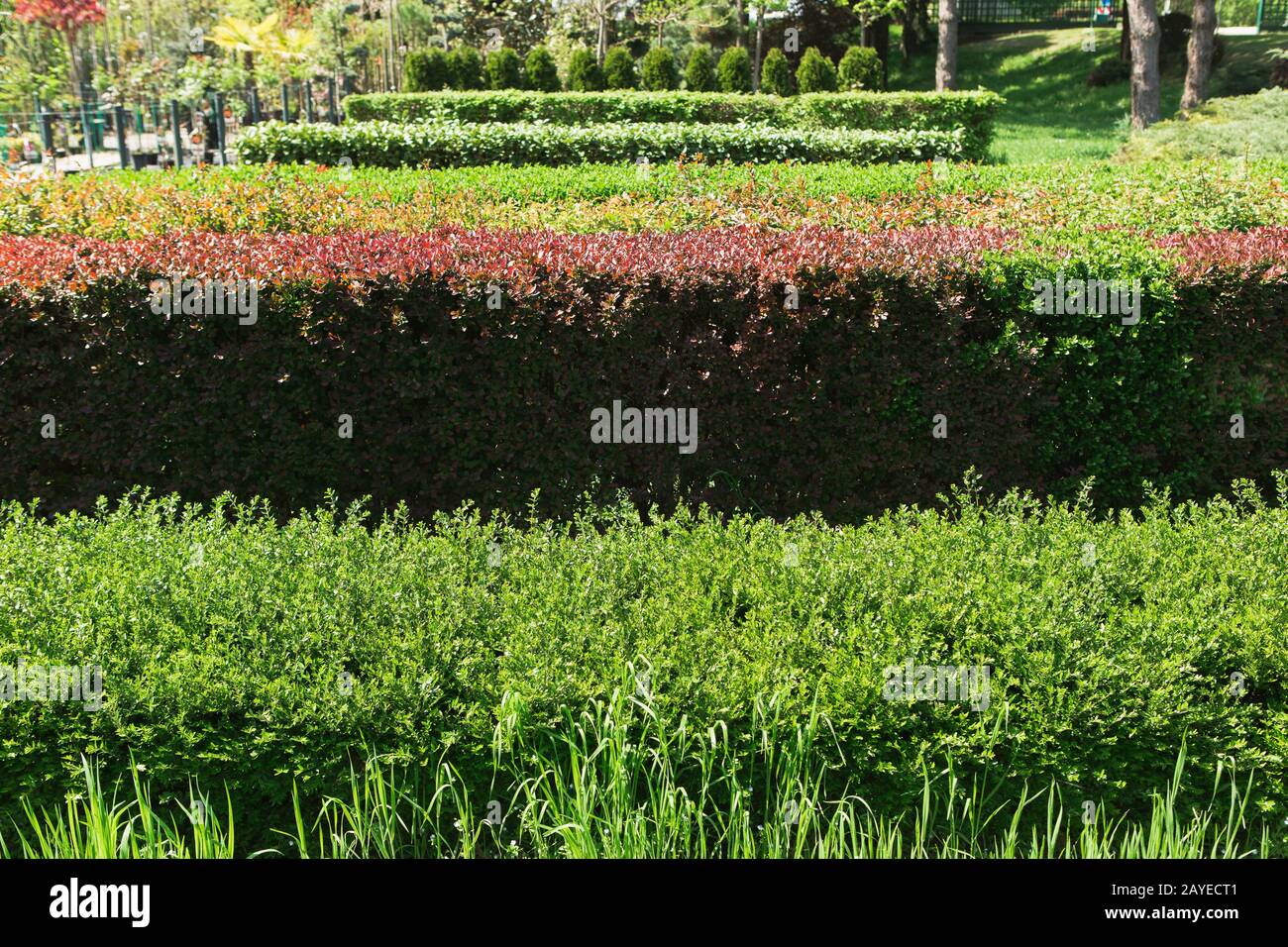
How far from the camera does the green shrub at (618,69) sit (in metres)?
29.5

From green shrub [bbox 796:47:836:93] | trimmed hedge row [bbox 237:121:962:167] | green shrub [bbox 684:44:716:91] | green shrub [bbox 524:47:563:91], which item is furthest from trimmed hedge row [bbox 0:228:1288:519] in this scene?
green shrub [bbox 524:47:563:91]

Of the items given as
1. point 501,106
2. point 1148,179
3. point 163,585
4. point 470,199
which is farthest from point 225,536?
point 501,106

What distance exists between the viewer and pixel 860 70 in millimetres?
27547

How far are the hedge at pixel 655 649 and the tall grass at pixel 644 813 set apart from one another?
0.14 ft

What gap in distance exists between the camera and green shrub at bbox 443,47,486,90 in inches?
1148

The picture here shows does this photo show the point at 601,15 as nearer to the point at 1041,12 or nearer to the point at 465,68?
the point at 465,68

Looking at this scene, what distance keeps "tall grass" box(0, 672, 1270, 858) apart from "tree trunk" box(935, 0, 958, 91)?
24.3 meters

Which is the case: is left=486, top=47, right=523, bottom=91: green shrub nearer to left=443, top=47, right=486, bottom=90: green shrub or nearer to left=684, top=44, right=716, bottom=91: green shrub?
left=443, top=47, right=486, bottom=90: green shrub

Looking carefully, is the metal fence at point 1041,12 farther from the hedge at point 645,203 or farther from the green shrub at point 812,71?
the hedge at point 645,203

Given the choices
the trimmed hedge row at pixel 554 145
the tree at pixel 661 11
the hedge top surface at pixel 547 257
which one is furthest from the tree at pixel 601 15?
the hedge top surface at pixel 547 257

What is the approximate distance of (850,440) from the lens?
5.60m

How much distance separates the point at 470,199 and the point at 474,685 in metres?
5.79

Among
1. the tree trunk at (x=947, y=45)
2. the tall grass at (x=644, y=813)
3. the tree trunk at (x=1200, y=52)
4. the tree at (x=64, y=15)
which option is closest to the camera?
the tall grass at (x=644, y=813)
